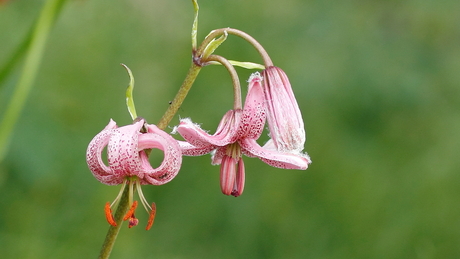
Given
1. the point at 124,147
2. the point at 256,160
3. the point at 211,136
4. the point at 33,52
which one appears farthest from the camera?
the point at 256,160

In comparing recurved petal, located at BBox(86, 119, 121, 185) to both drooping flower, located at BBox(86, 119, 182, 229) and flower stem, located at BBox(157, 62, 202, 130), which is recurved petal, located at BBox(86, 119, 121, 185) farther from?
flower stem, located at BBox(157, 62, 202, 130)

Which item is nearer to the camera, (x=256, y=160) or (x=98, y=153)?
(x=98, y=153)

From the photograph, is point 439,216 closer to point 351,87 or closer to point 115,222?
point 351,87

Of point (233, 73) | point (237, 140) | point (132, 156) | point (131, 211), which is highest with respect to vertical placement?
point (233, 73)

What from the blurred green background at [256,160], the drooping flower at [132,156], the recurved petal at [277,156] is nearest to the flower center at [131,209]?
the drooping flower at [132,156]

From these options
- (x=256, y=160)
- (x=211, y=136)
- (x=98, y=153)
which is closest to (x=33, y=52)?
(x=98, y=153)

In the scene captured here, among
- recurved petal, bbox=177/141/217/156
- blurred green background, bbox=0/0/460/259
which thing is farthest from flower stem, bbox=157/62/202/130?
blurred green background, bbox=0/0/460/259

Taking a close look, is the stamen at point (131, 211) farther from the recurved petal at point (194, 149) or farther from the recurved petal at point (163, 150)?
the recurved petal at point (194, 149)

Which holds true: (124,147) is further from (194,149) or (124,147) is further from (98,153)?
(194,149)
